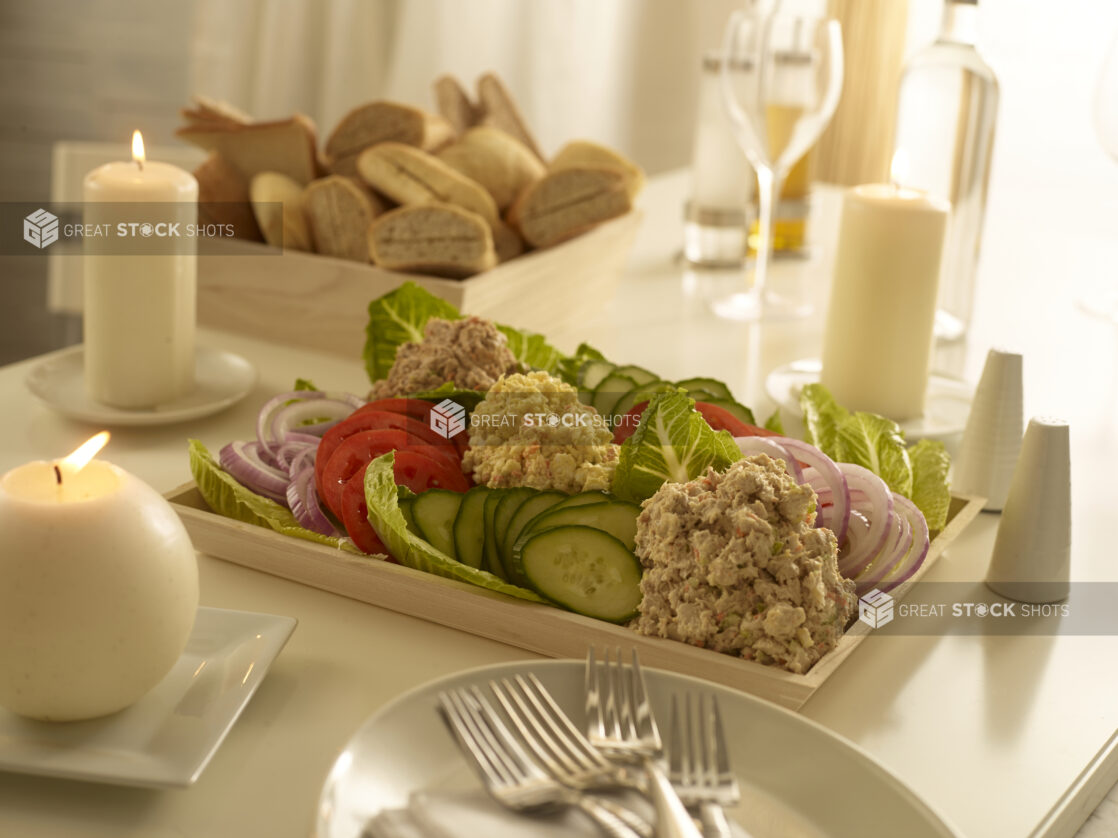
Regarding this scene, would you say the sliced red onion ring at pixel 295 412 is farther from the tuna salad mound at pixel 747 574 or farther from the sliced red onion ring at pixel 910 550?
the sliced red onion ring at pixel 910 550

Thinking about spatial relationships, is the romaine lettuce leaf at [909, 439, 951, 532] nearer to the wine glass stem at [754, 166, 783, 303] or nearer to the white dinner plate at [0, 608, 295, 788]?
the white dinner plate at [0, 608, 295, 788]

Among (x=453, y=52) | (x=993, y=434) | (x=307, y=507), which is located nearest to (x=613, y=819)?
(x=307, y=507)

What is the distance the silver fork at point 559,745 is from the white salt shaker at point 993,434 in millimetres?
567

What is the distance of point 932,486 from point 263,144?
1051mm

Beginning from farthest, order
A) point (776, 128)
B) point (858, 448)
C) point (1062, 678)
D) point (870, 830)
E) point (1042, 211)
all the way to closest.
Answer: point (1042, 211) < point (776, 128) < point (858, 448) < point (1062, 678) < point (870, 830)

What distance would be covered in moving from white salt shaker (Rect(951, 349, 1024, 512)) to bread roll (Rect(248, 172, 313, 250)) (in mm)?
890

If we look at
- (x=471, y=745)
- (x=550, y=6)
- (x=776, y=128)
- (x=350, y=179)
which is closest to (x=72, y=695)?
(x=471, y=745)

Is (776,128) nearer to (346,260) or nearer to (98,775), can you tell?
(346,260)

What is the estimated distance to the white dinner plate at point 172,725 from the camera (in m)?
0.66

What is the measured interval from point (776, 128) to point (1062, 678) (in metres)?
0.96

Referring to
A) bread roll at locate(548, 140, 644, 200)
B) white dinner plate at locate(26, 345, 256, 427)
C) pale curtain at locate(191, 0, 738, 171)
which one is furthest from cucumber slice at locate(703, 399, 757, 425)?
pale curtain at locate(191, 0, 738, 171)

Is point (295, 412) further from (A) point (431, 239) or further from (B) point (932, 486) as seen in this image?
(B) point (932, 486)

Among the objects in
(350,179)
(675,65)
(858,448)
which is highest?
(675,65)

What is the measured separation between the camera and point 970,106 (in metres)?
1.56
